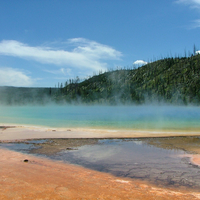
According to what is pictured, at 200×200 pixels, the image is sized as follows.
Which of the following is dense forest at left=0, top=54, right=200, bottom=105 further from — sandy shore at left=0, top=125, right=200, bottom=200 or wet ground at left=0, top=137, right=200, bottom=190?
sandy shore at left=0, top=125, right=200, bottom=200

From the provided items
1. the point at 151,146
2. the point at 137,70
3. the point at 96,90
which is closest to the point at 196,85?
the point at 137,70

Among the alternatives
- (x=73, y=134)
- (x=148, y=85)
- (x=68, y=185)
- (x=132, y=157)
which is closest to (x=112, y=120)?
(x=73, y=134)

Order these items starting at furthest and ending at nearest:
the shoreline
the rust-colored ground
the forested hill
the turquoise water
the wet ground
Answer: the forested hill, the turquoise water, the shoreline, the wet ground, the rust-colored ground

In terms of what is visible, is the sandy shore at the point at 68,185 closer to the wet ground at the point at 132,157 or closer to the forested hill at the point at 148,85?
the wet ground at the point at 132,157

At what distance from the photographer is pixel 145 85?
142125 mm

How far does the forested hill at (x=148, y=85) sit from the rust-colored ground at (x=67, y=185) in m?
117

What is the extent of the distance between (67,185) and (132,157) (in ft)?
14.9

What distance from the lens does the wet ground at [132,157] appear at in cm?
769

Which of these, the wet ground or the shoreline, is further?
the shoreline

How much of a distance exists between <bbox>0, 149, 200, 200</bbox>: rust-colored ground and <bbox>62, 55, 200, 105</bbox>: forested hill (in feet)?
383

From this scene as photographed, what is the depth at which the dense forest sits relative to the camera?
397ft

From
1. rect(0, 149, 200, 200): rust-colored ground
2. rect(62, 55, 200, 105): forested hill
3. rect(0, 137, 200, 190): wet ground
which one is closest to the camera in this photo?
rect(0, 149, 200, 200): rust-colored ground

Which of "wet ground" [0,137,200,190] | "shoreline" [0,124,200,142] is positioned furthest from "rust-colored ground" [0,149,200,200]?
"shoreline" [0,124,200,142]

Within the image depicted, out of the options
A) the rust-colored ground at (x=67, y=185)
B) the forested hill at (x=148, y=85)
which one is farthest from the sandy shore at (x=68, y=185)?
the forested hill at (x=148, y=85)
